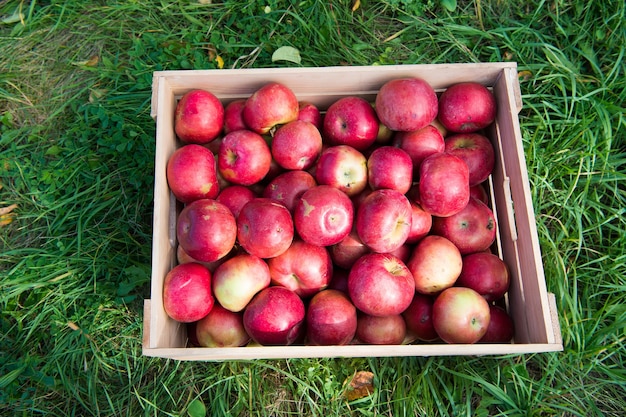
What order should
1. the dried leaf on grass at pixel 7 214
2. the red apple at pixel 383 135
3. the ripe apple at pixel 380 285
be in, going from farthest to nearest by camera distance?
the dried leaf on grass at pixel 7 214, the red apple at pixel 383 135, the ripe apple at pixel 380 285

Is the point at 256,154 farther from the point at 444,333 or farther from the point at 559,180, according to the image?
the point at 559,180

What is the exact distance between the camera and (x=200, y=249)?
2502 millimetres

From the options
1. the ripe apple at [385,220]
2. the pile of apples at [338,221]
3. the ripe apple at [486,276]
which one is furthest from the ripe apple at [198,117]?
the ripe apple at [486,276]

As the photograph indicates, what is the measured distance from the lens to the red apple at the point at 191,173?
2645 millimetres

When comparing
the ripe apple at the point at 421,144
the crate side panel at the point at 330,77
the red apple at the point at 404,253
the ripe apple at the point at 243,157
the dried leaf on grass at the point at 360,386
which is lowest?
the dried leaf on grass at the point at 360,386

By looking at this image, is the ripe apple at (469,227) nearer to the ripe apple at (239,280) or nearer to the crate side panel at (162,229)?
the ripe apple at (239,280)

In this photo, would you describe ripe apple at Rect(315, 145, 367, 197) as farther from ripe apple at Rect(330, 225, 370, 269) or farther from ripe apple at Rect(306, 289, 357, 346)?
ripe apple at Rect(306, 289, 357, 346)

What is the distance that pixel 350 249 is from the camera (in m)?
2.67

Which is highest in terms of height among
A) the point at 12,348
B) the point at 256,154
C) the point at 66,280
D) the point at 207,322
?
the point at 256,154

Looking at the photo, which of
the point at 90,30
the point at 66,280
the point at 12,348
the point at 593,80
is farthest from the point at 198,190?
the point at 593,80

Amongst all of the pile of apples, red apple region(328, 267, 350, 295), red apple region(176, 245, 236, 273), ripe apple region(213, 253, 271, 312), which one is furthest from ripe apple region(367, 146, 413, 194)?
red apple region(176, 245, 236, 273)

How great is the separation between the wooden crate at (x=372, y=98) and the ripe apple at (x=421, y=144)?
0.34 meters

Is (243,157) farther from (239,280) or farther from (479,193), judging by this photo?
(479,193)

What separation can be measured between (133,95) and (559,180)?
2972 mm
